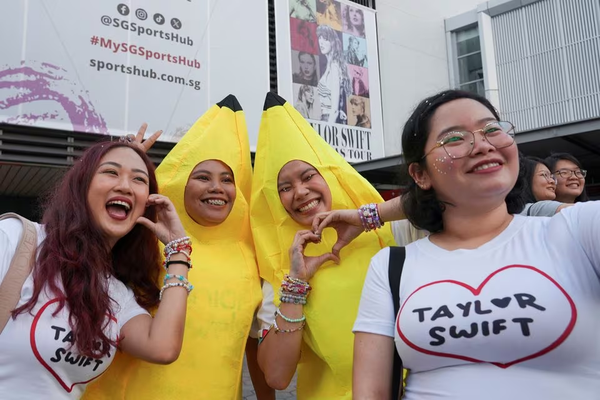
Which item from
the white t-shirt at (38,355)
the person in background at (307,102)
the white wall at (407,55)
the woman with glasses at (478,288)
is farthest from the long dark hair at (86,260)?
the white wall at (407,55)

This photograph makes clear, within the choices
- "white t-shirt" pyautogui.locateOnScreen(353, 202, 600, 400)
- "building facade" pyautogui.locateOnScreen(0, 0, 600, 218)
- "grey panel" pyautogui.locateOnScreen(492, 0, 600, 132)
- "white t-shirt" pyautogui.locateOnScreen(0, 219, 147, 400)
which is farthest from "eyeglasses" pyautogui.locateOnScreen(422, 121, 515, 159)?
"grey panel" pyautogui.locateOnScreen(492, 0, 600, 132)

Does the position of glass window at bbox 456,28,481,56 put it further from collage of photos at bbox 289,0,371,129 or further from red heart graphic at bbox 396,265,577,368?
red heart graphic at bbox 396,265,577,368

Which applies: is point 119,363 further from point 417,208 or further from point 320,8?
point 320,8

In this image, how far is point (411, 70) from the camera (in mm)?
11125

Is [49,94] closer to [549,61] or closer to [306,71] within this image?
[306,71]

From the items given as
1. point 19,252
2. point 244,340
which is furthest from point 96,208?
point 244,340

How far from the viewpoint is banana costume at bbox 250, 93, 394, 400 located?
1.75m

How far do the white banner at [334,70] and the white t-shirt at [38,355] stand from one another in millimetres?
7158

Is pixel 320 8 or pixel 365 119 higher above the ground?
pixel 320 8

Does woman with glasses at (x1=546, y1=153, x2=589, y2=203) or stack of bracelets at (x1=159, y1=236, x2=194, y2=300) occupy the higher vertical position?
woman with glasses at (x1=546, y1=153, x2=589, y2=203)

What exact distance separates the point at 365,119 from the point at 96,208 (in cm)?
827

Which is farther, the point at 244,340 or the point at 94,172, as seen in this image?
the point at 244,340

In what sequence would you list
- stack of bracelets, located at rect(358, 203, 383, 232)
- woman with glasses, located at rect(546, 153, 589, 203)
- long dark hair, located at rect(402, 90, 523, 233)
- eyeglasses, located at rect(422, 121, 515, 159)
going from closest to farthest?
eyeglasses, located at rect(422, 121, 515, 159)
long dark hair, located at rect(402, 90, 523, 233)
stack of bracelets, located at rect(358, 203, 383, 232)
woman with glasses, located at rect(546, 153, 589, 203)

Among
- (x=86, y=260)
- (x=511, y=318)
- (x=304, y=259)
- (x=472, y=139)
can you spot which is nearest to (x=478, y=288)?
(x=511, y=318)
